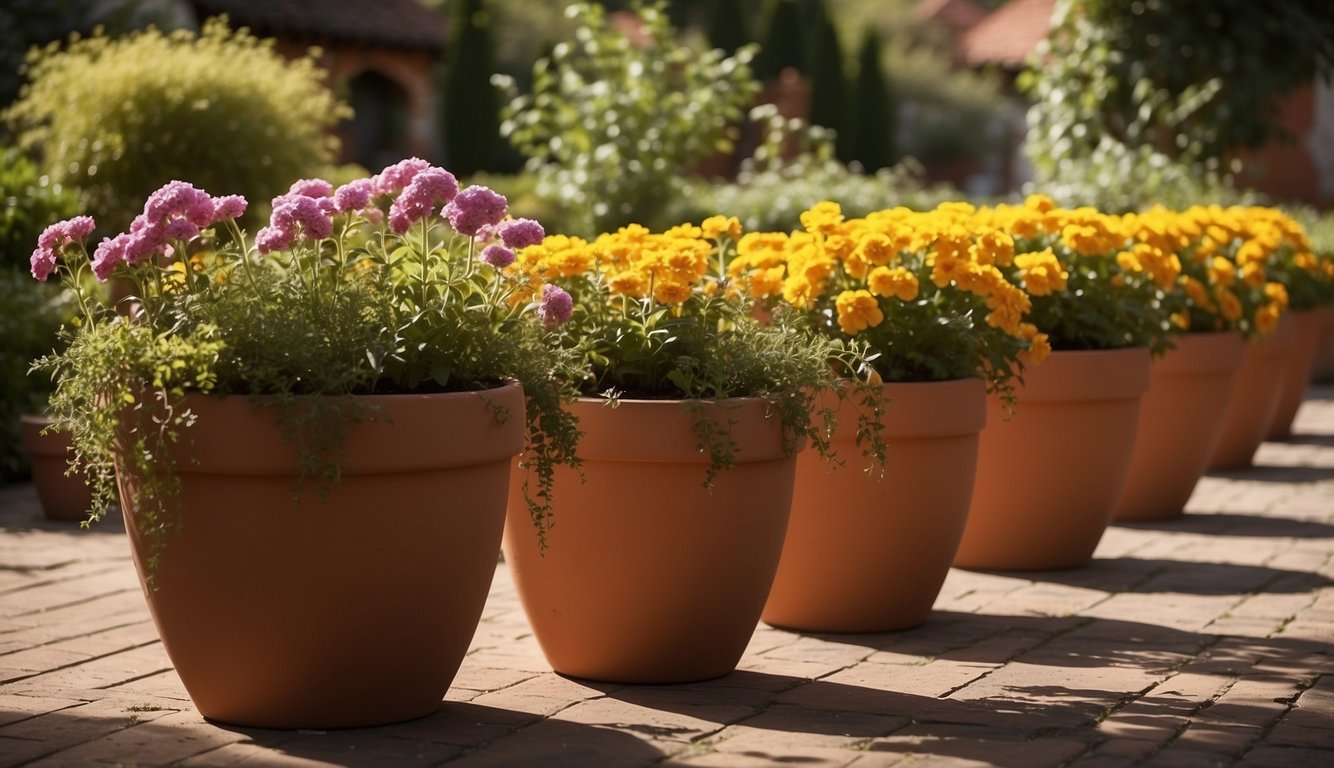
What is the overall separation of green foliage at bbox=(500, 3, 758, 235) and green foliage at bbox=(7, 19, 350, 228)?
2.27m

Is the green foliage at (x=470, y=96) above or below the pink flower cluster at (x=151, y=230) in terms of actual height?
above

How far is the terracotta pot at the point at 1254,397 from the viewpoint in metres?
8.30

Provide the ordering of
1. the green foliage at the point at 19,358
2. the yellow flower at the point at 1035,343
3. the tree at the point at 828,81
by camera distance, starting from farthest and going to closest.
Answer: the tree at the point at 828,81 → the green foliage at the point at 19,358 → the yellow flower at the point at 1035,343

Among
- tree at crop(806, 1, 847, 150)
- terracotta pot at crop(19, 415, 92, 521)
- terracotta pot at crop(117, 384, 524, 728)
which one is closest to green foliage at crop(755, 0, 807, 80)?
tree at crop(806, 1, 847, 150)

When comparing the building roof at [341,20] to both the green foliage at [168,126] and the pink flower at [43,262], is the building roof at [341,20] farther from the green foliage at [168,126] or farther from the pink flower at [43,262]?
the pink flower at [43,262]

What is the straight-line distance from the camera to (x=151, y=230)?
3812 millimetres

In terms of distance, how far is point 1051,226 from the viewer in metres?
6.02

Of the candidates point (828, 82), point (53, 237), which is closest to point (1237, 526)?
point (53, 237)

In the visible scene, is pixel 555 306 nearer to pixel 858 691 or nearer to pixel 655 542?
pixel 655 542

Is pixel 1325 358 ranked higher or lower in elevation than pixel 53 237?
lower

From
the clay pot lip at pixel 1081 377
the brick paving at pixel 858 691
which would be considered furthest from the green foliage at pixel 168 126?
the clay pot lip at pixel 1081 377

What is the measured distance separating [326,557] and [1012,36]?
22793 millimetres

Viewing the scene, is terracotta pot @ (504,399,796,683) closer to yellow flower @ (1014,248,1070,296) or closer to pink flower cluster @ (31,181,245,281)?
pink flower cluster @ (31,181,245,281)

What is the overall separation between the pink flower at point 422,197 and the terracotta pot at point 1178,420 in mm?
3820
